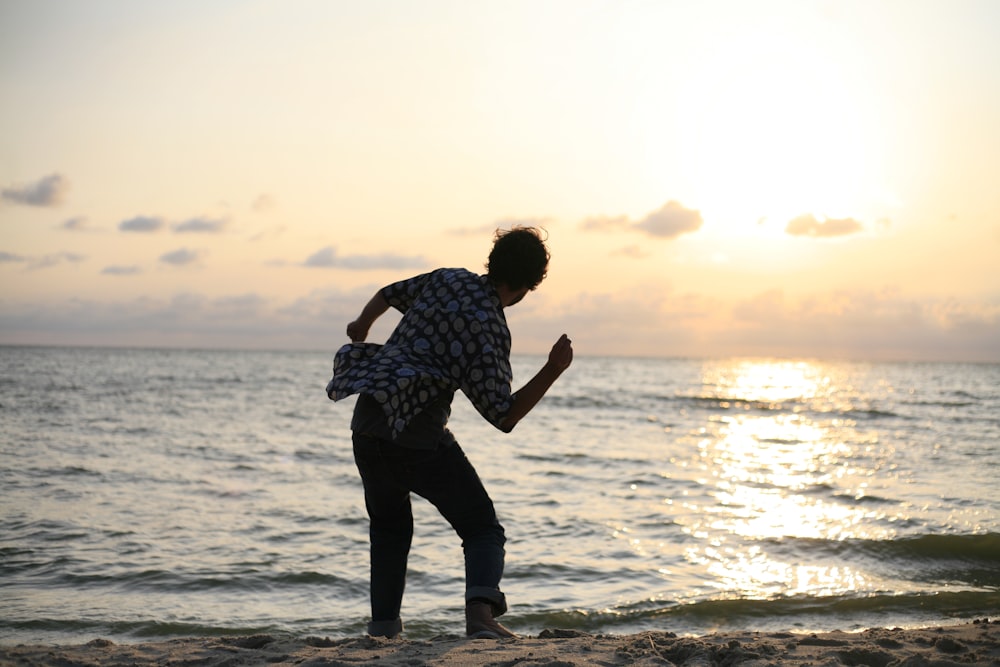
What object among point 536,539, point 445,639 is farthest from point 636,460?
point 445,639

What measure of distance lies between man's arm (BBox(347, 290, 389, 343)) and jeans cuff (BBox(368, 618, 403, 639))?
131cm

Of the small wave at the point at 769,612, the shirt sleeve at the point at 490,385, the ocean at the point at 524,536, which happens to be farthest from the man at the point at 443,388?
the small wave at the point at 769,612

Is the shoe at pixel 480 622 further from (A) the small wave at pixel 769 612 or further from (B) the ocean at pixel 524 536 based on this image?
(A) the small wave at pixel 769 612

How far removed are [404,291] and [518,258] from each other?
0.55 metres

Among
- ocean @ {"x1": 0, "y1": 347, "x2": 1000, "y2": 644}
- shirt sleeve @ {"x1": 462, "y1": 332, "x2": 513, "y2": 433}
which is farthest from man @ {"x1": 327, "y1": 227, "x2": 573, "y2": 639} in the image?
ocean @ {"x1": 0, "y1": 347, "x2": 1000, "y2": 644}

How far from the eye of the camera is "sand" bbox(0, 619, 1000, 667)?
11.4 feet

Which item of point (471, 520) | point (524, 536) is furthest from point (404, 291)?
point (524, 536)

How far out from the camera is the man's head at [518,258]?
11.8 feet

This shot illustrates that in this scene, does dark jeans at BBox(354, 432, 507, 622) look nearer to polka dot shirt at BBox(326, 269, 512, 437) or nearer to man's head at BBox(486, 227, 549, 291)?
polka dot shirt at BBox(326, 269, 512, 437)

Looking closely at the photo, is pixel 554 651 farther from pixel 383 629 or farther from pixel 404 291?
pixel 404 291

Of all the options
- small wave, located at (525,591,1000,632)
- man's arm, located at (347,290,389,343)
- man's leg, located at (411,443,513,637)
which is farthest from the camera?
small wave, located at (525,591,1000,632)

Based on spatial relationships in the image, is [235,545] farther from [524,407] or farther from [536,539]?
[524,407]

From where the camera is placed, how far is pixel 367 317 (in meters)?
3.88

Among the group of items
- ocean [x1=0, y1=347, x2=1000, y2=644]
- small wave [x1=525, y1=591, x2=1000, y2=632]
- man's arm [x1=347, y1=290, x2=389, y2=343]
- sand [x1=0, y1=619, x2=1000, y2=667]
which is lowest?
small wave [x1=525, y1=591, x2=1000, y2=632]
